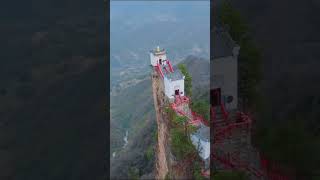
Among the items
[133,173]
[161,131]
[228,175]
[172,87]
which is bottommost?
[133,173]

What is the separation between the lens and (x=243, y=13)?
20.9ft

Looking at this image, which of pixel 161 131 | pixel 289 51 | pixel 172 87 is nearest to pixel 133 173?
pixel 161 131

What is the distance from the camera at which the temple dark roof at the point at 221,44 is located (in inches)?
203

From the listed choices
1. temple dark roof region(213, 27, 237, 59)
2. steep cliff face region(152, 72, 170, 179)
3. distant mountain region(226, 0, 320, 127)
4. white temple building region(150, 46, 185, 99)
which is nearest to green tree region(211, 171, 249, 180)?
steep cliff face region(152, 72, 170, 179)

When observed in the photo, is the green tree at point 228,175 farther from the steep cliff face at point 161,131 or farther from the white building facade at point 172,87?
the white building facade at point 172,87

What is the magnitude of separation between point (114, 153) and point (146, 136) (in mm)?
409

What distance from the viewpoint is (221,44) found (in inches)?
208

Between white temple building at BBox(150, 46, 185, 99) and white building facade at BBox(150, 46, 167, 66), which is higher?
white building facade at BBox(150, 46, 167, 66)

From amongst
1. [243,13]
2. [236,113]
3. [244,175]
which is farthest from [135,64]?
[244,175]

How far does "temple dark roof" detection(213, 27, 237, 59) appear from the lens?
203 inches

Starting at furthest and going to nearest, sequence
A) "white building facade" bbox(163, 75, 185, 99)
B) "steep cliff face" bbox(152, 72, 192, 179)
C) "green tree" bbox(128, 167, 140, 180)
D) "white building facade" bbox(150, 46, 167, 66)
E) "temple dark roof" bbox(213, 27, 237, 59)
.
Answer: "green tree" bbox(128, 167, 140, 180)
"white building facade" bbox(150, 46, 167, 66)
"white building facade" bbox(163, 75, 185, 99)
"temple dark roof" bbox(213, 27, 237, 59)
"steep cliff face" bbox(152, 72, 192, 179)

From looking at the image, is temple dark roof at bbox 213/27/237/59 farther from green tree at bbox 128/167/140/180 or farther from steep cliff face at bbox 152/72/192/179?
green tree at bbox 128/167/140/180

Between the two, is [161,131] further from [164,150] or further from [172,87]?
[172,87]

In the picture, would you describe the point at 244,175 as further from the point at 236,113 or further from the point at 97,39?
the point at 97,39
